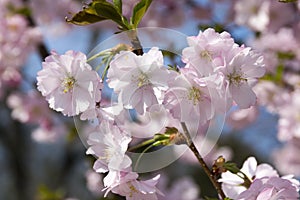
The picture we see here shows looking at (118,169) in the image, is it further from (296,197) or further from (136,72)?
(296,197)

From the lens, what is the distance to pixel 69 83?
0.87m

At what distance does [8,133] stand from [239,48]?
10.0 meters

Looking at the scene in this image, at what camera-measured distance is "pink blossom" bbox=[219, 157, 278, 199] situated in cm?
96

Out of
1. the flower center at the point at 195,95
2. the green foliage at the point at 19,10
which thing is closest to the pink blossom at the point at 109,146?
the flower center at the point at 195,95

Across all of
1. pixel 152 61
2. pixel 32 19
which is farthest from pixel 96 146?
pixel 32 19

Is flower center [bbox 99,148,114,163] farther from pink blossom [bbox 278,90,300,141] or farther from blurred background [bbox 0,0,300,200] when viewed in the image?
pink blossom [bbox 278,90,300,141]

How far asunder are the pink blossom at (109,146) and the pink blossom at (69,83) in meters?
0.04

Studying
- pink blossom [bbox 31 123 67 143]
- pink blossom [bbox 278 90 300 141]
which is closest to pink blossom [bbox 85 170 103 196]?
pink blossom [bbox 31 123 67 143]

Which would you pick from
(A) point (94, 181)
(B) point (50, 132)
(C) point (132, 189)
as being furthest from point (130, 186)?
(B) point (50, 132)

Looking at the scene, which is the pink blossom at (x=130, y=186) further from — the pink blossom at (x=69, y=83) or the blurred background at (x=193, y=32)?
the blurred background at (x=193, y=32)

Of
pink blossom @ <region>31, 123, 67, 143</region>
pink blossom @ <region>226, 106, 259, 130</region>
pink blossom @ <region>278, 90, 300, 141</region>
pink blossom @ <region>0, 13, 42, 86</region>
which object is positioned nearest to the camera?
pink blossom @ <region>278, 90, 300, 141</region>

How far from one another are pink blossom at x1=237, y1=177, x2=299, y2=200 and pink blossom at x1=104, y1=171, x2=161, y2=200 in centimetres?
13

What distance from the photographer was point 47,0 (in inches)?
117

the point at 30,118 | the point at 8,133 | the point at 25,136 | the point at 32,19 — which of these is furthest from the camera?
the point at 25,136
